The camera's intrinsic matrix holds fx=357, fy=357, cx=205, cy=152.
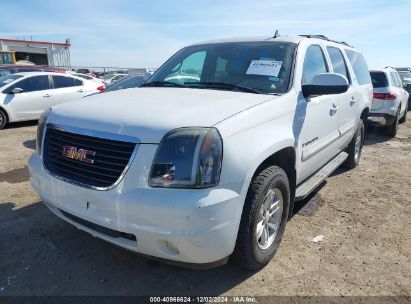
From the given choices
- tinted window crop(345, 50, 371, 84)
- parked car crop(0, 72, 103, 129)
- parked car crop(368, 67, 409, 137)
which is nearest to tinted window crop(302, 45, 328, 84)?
tinted window crop(345, 50, 371, 84)

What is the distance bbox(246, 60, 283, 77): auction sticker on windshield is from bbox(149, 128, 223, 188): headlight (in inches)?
53.0

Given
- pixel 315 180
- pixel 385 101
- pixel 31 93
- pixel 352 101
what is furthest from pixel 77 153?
pixel 31 93

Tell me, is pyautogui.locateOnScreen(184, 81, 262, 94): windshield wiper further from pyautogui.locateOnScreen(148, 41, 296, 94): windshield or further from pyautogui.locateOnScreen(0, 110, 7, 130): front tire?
pyautogui.locateOnScreen(0, 110, 7, 130): front tire

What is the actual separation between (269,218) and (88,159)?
157 centimetres

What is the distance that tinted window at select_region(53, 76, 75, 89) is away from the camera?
34.2 feet

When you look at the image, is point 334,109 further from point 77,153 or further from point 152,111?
point 77,153

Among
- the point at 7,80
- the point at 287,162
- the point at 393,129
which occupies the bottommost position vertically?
the point at 393,129

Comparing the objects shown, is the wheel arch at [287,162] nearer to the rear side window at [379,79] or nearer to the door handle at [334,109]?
the door handle at [334,109]

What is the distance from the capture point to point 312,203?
4.50 meters

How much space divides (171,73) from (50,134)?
5.31ft

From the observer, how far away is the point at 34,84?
32.8 ft

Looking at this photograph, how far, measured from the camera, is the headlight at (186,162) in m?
2.22

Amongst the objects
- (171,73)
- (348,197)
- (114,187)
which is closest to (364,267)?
(348,197)

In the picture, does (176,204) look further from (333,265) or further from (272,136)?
(333,265)
